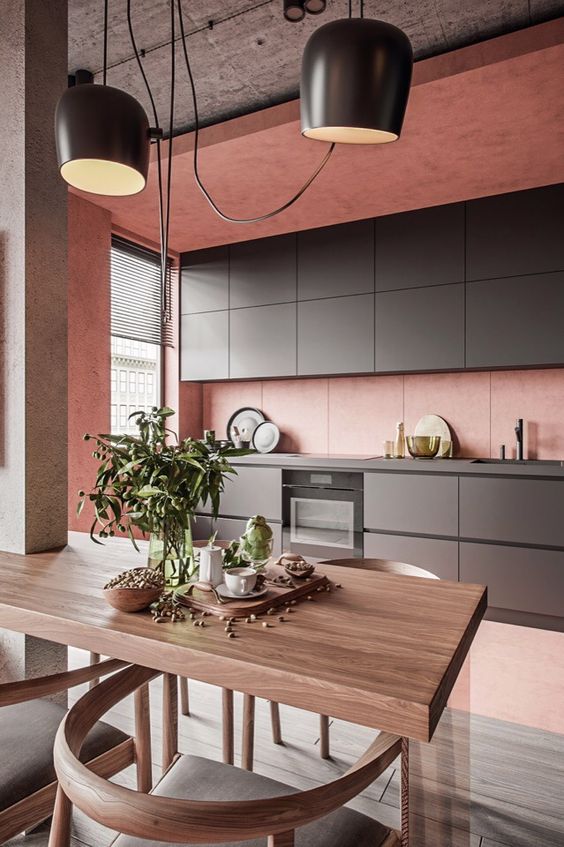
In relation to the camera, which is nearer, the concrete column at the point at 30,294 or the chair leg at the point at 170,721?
the chair leg at the point at 170,721

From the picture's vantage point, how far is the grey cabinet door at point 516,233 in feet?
11.4

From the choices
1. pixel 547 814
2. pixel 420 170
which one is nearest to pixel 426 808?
pixel 547 814

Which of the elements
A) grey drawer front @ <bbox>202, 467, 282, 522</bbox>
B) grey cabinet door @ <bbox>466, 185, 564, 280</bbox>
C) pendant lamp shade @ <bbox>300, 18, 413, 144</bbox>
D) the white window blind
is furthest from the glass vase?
the white window blind

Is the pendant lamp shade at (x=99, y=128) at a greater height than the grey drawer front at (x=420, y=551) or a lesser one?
greater

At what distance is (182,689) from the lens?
2293 millimetres

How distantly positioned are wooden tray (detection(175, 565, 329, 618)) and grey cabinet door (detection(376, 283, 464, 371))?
2.61m

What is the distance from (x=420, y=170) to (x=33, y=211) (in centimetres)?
220

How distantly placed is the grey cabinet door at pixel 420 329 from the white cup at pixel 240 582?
2.78 metres

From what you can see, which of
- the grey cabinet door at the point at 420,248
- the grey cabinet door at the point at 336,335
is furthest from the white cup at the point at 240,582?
the grey cabinet door at the point at 420,248

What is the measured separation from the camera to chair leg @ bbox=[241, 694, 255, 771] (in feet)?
5.65

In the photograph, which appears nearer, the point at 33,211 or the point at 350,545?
the point at 33,211

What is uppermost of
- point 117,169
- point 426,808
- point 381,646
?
point 117,169

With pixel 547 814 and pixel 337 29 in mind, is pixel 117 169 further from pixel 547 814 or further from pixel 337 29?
pixel 547 814

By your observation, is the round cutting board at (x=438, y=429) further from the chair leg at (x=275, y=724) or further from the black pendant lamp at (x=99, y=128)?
the black pendant lamp at (x=99, y=128)
